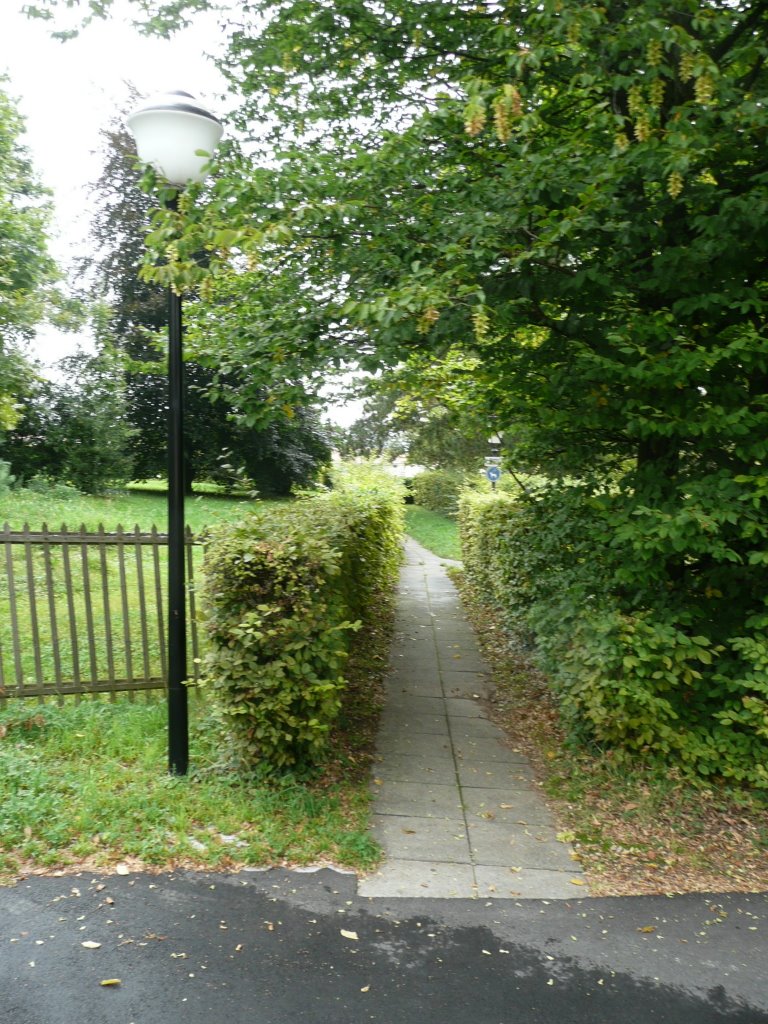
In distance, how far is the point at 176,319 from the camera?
4348mm

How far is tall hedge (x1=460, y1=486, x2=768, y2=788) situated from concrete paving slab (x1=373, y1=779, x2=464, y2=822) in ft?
3.33

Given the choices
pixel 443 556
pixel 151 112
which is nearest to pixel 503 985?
pixel 151 112

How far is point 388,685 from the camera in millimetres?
6840

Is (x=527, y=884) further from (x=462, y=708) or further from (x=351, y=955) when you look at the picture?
(x=462, y=708)

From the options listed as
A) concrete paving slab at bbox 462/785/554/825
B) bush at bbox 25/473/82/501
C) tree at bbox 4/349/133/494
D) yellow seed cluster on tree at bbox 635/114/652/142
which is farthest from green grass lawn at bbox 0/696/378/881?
tree at bbox 4/349/133/494

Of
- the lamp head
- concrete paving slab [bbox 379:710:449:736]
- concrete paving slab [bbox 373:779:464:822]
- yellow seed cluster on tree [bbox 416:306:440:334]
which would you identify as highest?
the lamp head

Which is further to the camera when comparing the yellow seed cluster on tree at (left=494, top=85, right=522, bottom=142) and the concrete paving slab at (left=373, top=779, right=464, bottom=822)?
the concrete paving slab at (left=373, top=779, right=464, bottom=822)

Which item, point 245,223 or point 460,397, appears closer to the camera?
point 245,223

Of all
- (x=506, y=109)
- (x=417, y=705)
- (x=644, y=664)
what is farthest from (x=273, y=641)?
(x=506, y=109)

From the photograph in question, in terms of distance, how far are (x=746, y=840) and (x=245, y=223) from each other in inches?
181

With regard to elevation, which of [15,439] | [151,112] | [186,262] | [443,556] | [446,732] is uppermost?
[151,112]

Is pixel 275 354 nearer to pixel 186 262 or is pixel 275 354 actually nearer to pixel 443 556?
pixel 186 262

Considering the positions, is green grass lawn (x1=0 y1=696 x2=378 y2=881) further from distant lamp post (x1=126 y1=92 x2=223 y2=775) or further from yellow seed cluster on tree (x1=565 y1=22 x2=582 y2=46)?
yellow seed cluster on tree (x1=565 y1=22 x2=582 y2=46)

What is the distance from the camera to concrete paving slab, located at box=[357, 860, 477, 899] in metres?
3.72
